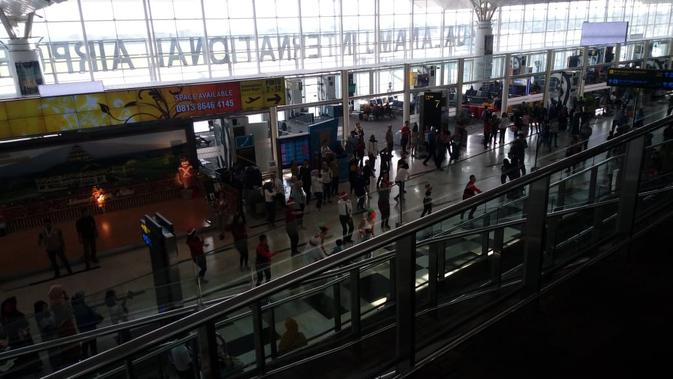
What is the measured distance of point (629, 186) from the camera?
3.76 metres

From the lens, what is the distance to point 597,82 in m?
29.8

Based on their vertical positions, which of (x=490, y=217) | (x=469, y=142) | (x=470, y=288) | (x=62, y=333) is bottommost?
(x=469, y=142)

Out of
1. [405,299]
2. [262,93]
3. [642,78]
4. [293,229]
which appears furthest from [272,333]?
[642,78]

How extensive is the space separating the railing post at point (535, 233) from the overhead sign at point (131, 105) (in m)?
13.3

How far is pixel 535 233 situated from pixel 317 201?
12036 millimetres

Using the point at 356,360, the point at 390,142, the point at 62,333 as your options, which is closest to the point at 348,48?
the point at 390,142

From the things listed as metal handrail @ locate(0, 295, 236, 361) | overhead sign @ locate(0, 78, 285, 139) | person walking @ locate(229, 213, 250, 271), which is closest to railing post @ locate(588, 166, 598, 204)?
metal handrail @ locate(0, 295, 236, 361)

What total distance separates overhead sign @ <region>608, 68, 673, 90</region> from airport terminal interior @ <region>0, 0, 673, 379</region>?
0.25ft

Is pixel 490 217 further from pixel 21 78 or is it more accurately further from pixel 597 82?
pixel 597 82

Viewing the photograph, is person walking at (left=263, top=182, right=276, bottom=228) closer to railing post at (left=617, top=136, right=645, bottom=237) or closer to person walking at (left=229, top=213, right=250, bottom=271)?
person walking at (left=229, top=213, right=250, bottom=271)

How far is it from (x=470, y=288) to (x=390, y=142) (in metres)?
15.6

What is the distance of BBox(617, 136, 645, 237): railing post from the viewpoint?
3641mm

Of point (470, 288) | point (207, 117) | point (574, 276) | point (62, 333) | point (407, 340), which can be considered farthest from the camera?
point (207, 117)

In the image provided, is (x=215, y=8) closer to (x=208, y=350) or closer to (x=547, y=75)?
(x=547, y=75)
